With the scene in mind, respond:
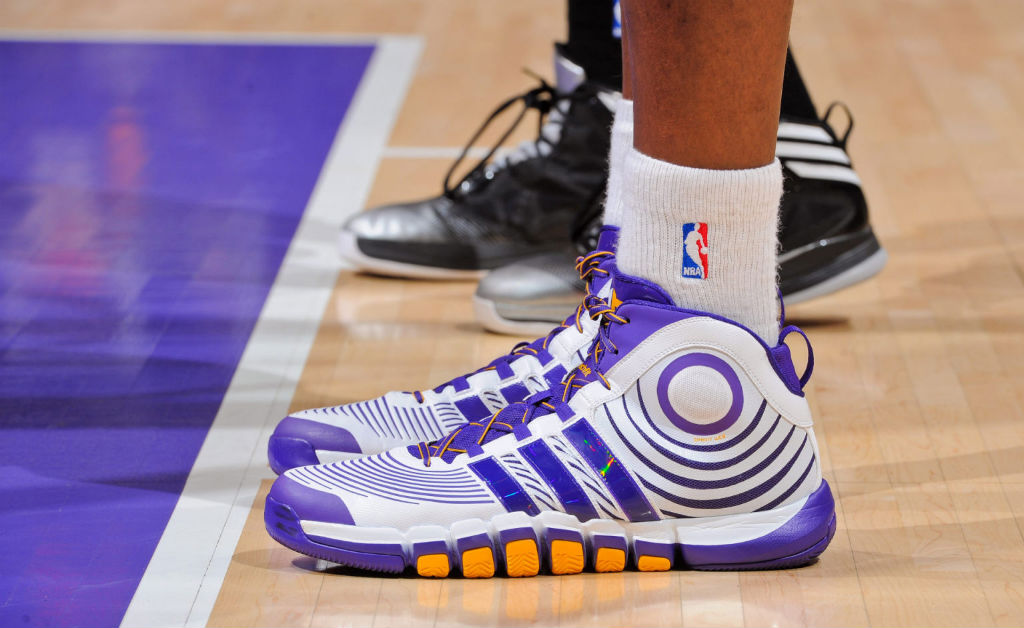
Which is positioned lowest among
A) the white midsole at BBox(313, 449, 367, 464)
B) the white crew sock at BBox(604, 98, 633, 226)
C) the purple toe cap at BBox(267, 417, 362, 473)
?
the white midsole at BBox(313, 449, 367, 464)

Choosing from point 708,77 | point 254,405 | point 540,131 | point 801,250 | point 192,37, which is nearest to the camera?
point 708,77

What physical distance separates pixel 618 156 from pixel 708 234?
10.6 inches

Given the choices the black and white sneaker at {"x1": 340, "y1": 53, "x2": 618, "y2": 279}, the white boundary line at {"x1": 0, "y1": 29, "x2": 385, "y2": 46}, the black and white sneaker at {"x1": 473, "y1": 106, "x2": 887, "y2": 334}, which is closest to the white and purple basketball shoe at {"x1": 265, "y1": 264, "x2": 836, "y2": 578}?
the black and white sneaker at {"x1": 473, "y1": 106, "x2": 887, "y2": 334}

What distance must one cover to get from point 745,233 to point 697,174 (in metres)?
0.06

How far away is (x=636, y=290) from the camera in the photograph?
0.93 m

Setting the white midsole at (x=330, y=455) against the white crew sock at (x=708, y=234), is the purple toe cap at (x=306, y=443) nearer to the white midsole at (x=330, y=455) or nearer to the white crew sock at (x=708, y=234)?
the white midsole at (x=330, y=455)

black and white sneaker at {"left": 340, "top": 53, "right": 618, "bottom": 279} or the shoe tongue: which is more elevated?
the shoe tongue

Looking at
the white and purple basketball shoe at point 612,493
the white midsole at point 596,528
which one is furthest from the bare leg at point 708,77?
the white midsole at point 596,528

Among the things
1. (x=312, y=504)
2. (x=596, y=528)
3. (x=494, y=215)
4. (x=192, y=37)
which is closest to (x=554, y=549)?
(x=596, y=528)

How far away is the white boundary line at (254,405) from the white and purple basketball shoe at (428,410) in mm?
77

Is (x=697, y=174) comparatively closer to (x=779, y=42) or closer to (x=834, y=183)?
(x=779, y=42)

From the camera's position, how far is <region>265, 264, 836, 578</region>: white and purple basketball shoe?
3.06 feet

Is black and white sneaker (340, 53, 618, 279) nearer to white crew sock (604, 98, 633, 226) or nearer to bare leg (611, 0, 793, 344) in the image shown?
white crew sock (604, 98, 633, 226)

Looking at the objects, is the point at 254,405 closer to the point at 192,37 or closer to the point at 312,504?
the point at 312,504
